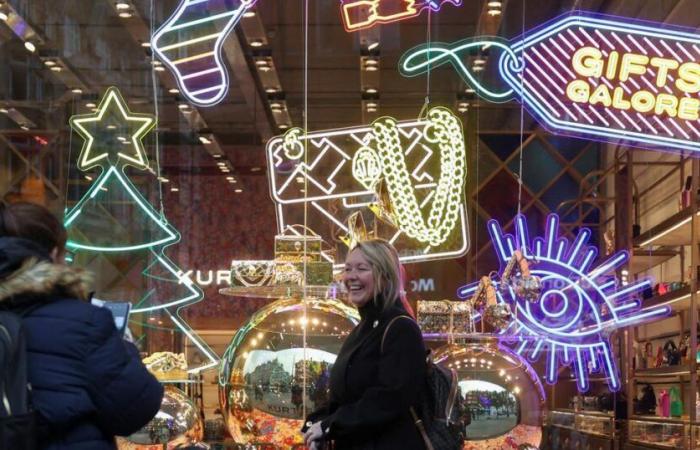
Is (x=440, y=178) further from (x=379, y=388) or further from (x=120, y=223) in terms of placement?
(x=379, y=388)

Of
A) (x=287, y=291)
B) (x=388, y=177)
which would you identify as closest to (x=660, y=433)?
(x=388, y=177)

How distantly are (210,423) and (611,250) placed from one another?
2.63 meters

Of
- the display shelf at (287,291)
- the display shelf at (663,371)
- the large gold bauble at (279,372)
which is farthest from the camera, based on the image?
the display shelf at (663,371)

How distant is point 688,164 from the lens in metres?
8.30

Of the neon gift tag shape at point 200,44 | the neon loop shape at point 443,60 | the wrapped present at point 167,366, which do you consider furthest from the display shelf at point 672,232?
the wrapped present at point 167,366

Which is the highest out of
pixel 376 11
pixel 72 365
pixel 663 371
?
pixel 376 11

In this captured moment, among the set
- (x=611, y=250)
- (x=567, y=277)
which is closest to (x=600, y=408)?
(x=611, y=250)

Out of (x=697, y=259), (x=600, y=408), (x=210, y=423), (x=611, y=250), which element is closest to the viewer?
(x=210, y=423)

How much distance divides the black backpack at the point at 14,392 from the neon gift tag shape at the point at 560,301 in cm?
284

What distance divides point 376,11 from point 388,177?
0.76 meters

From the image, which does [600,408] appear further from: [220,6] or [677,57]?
[220,6]

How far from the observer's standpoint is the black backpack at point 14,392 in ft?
7.72

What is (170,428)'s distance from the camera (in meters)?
4.11

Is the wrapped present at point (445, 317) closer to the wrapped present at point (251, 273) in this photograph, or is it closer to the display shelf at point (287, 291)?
the display shelf at point (287, 291)
